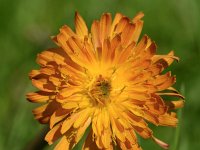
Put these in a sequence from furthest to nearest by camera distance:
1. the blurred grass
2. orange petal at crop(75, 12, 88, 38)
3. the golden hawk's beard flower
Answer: the blurred grass → orange petal at crop(75, 12, 88, 38) → the golden hawk's beard flower

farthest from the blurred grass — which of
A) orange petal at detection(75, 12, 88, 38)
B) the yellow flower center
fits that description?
orange petal at detection(75, 12, 88, 38)

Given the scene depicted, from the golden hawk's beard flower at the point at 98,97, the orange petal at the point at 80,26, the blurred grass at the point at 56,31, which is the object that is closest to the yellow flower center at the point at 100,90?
the golden hawk's beard flower at the point at 98,97

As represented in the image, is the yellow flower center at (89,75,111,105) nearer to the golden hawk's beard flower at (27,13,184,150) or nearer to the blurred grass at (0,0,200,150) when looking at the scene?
the golden hawk's beard flower at (27,13,184,150)

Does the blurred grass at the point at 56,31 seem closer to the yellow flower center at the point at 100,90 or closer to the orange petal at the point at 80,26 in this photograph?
the yellow flower center at the point at 100,90

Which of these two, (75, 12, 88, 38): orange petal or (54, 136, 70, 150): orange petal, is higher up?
(75, 12, 88, 38): orange petal

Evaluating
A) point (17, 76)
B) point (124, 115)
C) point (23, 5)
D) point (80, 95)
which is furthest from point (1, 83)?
point (124, 115)

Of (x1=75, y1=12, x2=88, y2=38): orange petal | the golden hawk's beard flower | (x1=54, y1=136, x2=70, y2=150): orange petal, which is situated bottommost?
(x1=54, y1=136, x2=70, y2=150): orange petal

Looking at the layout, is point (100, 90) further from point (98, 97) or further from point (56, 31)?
point (56, 31)
